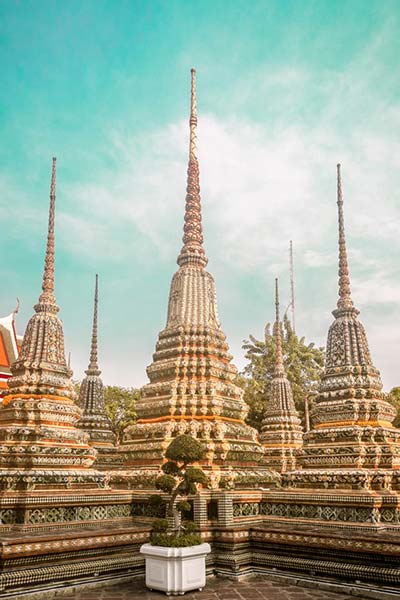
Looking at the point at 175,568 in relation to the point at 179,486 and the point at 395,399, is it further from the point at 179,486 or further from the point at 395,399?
the point at 395,399

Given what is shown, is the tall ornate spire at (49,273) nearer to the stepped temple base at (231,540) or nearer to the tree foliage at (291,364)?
the stepped temple base at (231,540)

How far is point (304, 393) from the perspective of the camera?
39.7 m

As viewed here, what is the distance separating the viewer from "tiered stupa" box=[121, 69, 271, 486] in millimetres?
14023

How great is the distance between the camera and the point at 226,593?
9.71 metres

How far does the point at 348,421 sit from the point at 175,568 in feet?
20.2

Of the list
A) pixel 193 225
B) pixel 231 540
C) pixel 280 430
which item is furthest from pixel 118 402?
pixel 231 540

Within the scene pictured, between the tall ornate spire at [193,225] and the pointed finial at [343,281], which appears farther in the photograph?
the tall ornate spire at [193,225]

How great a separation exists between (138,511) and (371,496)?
5.20 m

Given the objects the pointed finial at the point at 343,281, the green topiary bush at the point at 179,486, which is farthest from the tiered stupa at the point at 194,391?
the pointed finial at the point at 343,281

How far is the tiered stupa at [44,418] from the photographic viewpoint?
12.2 meters

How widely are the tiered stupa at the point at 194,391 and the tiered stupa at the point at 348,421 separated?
1.66m

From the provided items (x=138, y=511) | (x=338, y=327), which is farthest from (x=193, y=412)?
(x=338, y=327)

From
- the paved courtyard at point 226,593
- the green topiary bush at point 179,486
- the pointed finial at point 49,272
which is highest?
the pointed finial at point 49,272

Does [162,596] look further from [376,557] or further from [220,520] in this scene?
[376,557]
